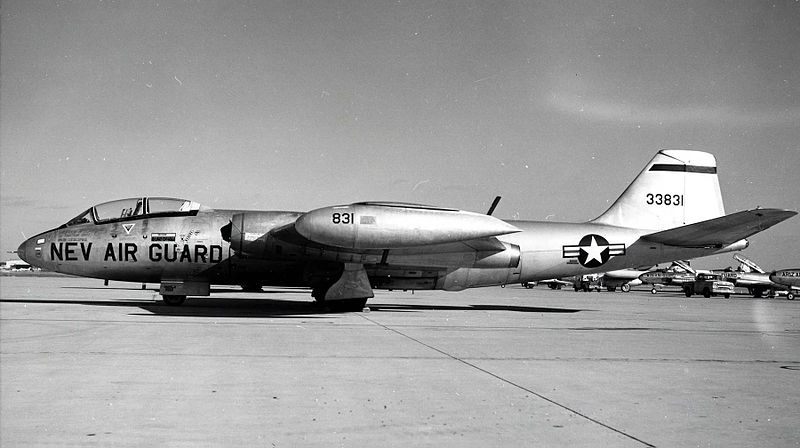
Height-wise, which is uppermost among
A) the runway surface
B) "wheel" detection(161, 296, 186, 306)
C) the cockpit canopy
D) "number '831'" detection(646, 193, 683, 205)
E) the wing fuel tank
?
"number '831'" detection(646, 193, 683, 205)

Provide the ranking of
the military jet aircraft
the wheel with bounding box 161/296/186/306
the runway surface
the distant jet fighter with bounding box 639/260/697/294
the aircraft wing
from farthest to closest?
1. the distant jet fighter with bounding box 639/260/697/294
2. the wheel with bounding box 161/296/186/306
3. the aircraft wing
4. the military jet aircraft
5. the runway surface

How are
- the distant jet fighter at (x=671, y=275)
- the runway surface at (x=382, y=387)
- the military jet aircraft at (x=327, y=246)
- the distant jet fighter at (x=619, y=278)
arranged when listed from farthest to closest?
the distant jet fighter at (x=671, y=275) < the distant jet fighter at (x=619, y=278) < the military jet aircraft at (x=327, y=246) < the runway surface at (x=382, y=387)

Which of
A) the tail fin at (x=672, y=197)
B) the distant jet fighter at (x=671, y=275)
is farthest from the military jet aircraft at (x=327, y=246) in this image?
the distant jet fighter at (x=671, y=275)

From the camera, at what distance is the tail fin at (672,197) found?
59.1 feet

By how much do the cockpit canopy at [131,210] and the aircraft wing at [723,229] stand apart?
12.4 metres

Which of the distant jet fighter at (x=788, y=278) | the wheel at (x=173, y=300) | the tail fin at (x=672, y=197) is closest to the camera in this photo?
the wheel at (x=173, y=300)

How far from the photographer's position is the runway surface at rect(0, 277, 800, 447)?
4.11 metres

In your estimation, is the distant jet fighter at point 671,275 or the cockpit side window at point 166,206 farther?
the distant jet fighter at point 671,275

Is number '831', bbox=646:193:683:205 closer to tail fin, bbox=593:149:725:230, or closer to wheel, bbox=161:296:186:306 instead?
tail fin, bbox=593:149:725:230

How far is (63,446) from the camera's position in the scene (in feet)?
12.0

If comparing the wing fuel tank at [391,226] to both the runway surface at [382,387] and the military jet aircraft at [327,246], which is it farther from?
the runway surface at [382,387]

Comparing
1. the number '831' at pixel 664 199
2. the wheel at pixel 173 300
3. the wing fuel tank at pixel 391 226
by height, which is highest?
the number '831' at pixel 664 199

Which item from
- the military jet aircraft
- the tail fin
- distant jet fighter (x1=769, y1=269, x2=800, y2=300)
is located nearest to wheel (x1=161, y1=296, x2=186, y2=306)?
the military jet aircraft

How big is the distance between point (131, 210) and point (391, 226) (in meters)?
6.57
